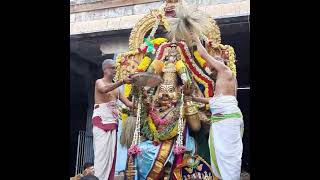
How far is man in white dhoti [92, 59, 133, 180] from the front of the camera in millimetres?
5367

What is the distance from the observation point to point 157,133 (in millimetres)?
5191

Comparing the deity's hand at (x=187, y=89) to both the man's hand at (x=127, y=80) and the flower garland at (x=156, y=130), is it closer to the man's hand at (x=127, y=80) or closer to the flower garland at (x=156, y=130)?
the flower garland at (x=156, y=130)

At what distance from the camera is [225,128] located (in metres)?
4.73

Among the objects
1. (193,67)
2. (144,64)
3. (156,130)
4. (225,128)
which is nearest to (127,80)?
(144,64)

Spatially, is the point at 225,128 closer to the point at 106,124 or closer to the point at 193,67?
the point at 193,67

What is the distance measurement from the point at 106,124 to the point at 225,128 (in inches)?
59.8

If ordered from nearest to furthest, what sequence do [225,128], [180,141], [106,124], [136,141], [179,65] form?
Result: [225,128]
[180,141]
[136,141]
[179,65]
[106,124]

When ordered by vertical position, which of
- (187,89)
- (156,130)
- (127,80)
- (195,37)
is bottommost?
(156,130)

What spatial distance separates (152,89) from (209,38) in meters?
0.91

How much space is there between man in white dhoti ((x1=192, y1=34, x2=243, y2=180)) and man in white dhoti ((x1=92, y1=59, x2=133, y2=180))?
1155mm

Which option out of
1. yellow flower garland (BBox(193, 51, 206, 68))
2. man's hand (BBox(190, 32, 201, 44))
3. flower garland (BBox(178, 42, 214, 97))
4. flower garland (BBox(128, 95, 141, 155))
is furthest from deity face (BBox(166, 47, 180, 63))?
flower garland (BBox(128, 95, 141, 155))

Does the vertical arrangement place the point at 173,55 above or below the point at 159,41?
below

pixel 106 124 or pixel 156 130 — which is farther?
pixel 106 124
